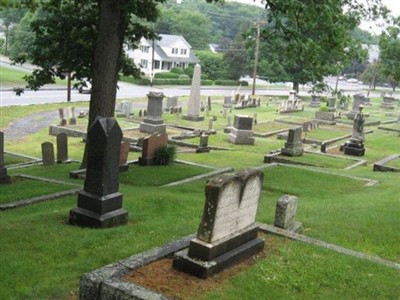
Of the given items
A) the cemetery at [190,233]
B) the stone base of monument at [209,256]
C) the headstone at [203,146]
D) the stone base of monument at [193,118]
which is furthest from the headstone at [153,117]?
the stone base of monument at [209,256]

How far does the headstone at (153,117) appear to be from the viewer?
87.6 feet

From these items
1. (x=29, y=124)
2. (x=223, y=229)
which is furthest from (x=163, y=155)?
(x=29, y=124)

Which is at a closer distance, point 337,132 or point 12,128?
point 12,128

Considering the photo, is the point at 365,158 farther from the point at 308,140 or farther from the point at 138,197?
the point at 138,197

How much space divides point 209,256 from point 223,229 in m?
0.40

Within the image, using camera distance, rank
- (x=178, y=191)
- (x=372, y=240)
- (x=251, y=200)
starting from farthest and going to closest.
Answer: (x=178, y=191)
(x=372, y=240)
(x=251, y=200)

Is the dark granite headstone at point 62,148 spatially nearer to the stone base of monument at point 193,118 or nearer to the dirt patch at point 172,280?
the dirt patch at point 172,280

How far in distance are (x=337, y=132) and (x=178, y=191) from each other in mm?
20959

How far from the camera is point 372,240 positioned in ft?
26.6

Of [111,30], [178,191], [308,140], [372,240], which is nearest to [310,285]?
[372,240]

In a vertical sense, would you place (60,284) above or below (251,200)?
below

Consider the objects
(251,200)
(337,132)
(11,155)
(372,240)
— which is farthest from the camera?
(337,132)

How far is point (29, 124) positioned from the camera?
29.1 metres

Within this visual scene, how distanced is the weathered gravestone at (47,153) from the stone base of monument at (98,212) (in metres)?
8.59
